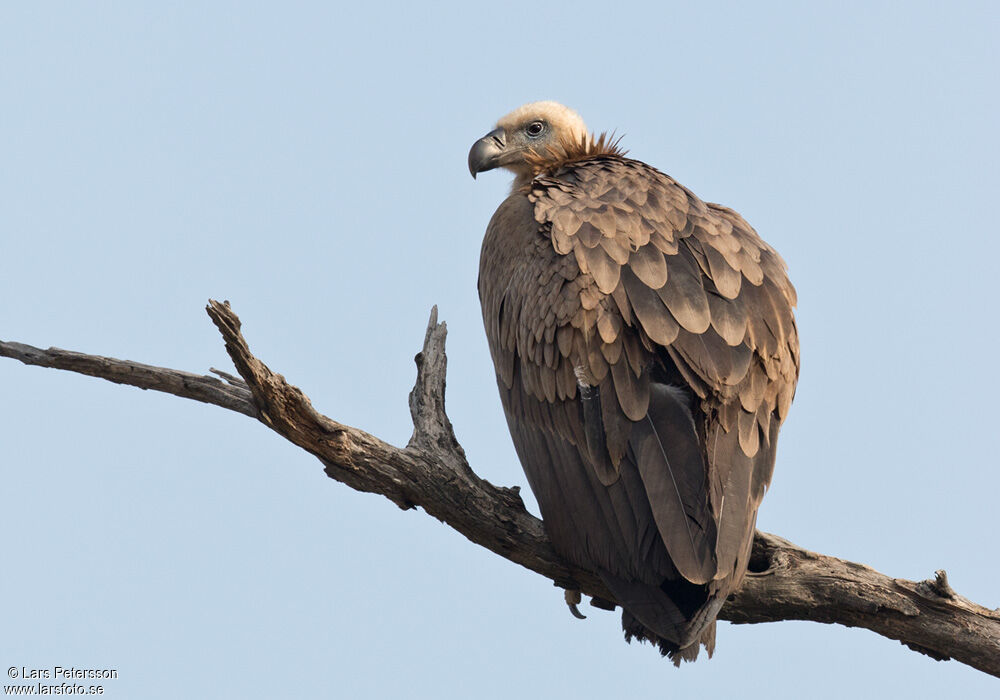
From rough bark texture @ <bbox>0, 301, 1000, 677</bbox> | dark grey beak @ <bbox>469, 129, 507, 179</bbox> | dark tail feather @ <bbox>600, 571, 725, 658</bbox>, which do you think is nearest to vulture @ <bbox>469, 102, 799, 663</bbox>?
dark tail feather @ <bbox>600, 571, 725, 658</bbox>

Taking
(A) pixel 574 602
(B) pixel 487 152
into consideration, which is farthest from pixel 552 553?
(B) pixel 487 152

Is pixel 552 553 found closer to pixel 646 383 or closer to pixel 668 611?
pixel 668 611

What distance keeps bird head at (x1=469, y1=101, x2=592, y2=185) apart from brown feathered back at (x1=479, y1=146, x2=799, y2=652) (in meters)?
2.77

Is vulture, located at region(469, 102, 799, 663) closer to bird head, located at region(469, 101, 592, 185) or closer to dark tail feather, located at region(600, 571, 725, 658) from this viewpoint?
dark tail feather, located at region(600, 571, 725, 658)

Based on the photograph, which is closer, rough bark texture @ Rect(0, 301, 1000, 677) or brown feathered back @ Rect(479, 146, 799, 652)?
brown feathered back @ Rect(479, 146, 799, 652)

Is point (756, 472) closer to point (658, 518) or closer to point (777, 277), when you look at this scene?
point (658, 518)

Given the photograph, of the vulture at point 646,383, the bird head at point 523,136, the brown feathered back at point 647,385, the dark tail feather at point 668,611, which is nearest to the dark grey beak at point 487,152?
the bird head at point 523,136

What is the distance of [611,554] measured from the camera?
6.31 metres

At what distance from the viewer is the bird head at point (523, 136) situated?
34.1 ft

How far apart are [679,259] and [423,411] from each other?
1.82 m

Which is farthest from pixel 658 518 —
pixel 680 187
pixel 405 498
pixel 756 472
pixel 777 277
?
pixel 680 187

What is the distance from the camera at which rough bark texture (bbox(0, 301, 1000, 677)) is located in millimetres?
6805

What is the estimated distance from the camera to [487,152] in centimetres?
1039

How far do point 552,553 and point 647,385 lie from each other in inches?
44.7
